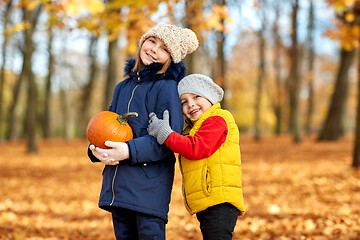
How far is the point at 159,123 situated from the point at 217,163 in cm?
48

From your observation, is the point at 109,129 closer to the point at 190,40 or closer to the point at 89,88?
the point at 190,40

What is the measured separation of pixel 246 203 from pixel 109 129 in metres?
4.37

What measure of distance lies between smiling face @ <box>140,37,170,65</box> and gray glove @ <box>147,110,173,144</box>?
16.3 inches

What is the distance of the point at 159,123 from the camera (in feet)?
7.25

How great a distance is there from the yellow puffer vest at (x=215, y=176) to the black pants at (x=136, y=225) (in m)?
0.26

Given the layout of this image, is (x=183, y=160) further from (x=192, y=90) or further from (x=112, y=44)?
(x=112, y=44)

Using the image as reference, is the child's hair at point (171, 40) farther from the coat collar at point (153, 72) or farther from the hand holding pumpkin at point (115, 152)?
the hand holding pumpkin at point (115, 152)

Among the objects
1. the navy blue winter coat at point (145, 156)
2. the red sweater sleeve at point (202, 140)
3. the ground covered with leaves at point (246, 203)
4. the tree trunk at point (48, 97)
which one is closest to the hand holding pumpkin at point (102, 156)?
the navy blue winter coat at point (145, 156)

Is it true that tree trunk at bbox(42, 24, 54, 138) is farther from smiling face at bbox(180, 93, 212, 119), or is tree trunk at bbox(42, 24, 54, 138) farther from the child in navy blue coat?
smiling face at bbox(180, 93, 212, 119)

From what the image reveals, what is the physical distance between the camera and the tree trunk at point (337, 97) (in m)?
15.0

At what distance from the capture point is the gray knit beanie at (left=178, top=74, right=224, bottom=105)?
2.42m

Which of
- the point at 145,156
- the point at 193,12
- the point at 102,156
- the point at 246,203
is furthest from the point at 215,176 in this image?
the point at 193,12

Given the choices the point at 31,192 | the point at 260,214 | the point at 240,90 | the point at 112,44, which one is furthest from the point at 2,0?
the point at 240,90

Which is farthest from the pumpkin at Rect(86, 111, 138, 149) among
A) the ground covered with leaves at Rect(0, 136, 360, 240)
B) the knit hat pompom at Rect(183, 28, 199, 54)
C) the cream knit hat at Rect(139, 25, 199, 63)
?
the ground covered with leaves at Rect(0, 136, 360, 240)
